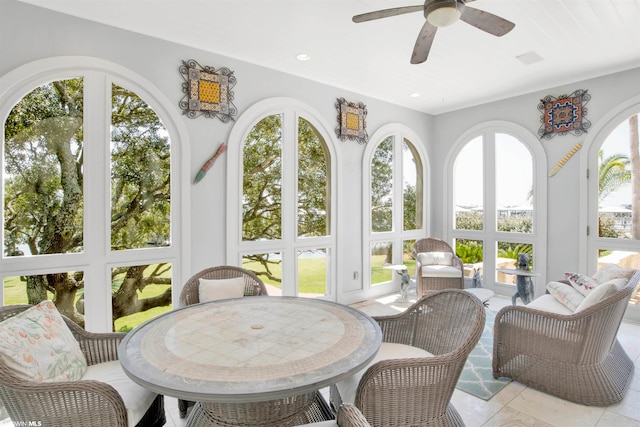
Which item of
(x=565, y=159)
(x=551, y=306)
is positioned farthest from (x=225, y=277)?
(x=565, y=159)

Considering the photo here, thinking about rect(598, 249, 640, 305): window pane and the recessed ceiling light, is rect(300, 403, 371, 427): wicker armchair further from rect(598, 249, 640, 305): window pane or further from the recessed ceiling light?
rect(598, 249, 640, 305): window pane

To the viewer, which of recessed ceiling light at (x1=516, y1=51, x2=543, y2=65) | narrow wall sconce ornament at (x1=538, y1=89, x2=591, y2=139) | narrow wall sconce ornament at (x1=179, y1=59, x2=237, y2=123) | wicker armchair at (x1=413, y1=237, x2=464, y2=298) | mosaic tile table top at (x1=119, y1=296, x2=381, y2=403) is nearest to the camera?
mosaic tile table top at (x1=119, y1=296, x2=381, y2=403)

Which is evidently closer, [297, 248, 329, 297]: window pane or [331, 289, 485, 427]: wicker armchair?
[331, 289, 485, 427]: wicker armchair

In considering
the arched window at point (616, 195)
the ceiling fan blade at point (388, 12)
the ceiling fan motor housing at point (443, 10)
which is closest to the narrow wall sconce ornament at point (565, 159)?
the arched window at point (616, 195)

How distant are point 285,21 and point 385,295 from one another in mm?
3790

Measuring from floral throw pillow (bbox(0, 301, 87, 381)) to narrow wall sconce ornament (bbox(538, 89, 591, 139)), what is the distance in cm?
530

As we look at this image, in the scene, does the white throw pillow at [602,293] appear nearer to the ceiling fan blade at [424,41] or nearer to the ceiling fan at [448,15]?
the ceiling fan at [448,15]

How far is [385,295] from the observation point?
498cm

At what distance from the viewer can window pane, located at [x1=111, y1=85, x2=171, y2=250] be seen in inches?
116

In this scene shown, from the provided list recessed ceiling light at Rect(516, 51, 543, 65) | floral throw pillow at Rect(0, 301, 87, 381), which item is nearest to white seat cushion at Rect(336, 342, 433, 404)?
floral throw pillow at Rect(0, 301, 87, 381)

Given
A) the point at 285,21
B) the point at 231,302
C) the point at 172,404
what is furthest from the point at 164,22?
the point at 172,404

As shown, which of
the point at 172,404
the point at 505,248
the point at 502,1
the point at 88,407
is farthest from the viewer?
the point at 505,248

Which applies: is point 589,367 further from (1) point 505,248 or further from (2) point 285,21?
(2) point 285,21

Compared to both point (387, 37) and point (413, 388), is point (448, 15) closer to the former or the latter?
point (387, 37)
